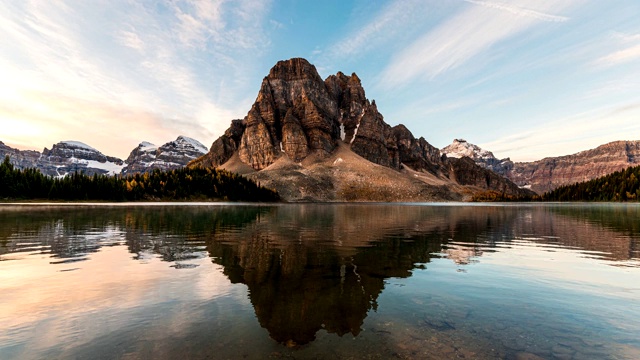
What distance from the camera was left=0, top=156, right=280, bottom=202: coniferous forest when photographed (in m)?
124

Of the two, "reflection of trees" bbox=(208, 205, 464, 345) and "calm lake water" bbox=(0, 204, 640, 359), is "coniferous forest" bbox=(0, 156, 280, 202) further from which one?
"reflection of trees" bbox=(208, 205, 464, 345)

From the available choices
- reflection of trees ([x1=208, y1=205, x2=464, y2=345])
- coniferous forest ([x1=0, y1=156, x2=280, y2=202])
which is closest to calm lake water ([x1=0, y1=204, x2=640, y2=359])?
reflection of trees ([x1=208, y1=205, x2=464, y2=345])

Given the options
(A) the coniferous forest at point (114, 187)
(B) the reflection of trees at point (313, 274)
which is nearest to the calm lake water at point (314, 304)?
(B) the reflection of trees at point (313, 274)

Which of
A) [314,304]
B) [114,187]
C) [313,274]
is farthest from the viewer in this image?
[114,187]

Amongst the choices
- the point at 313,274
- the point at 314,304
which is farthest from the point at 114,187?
the point at 314,304

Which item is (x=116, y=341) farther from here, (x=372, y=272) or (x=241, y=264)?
(x=372, y=272)

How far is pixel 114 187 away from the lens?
14950cm

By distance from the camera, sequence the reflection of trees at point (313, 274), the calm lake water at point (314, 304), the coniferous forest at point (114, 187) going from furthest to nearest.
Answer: the coniferous forest at point (114, 187) < the reflection of trees at point (313, 274) < the calm lake water at point (314, 304)

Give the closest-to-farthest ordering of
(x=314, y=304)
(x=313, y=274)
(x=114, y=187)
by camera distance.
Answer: (x=314, y=304)
(x=313, y=274)
(x=114, y=187)

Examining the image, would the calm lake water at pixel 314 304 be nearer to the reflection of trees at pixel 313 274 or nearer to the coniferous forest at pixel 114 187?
the reflection of trees at pixel 313 274

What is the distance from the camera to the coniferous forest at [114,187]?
12425 cm

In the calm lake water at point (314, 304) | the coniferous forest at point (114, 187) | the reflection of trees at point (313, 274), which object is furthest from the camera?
the coniferous forest at point (114, 187)

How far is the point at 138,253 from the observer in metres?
24.6

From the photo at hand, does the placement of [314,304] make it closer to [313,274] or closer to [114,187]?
[313,274]
